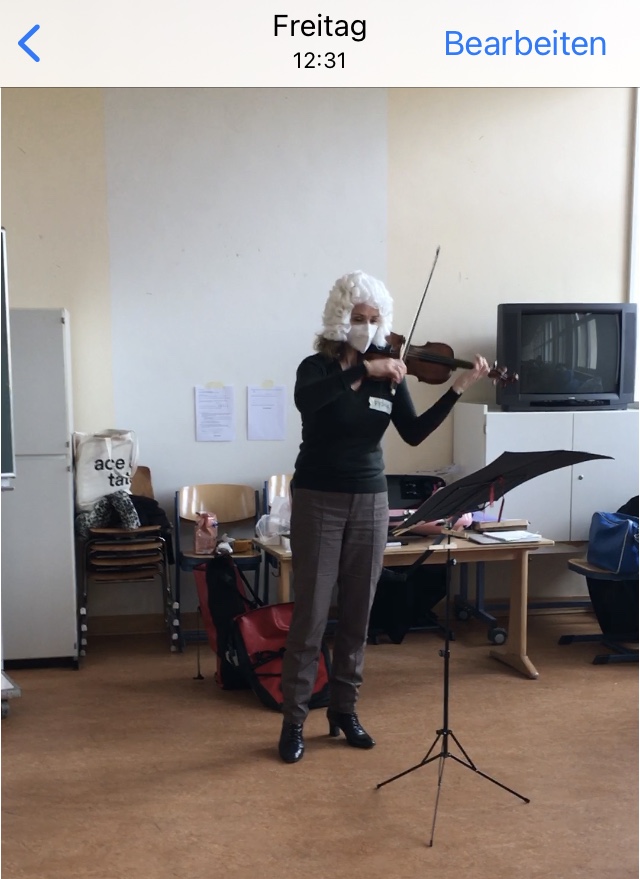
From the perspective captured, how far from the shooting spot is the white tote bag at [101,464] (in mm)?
4047

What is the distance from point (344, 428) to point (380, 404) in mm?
143

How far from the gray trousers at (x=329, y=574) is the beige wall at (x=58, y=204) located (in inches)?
82.2

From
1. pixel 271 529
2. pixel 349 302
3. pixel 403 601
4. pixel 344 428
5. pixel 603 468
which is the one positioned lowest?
pixel 403 601

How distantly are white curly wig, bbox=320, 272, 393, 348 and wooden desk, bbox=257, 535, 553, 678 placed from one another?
125 centimetres

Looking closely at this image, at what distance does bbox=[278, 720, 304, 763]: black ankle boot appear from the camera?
9.41 feet

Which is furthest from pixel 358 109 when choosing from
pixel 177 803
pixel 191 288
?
pixel 177 803

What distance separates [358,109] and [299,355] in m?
1.34

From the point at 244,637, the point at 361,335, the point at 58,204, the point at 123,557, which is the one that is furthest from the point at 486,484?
the point at 58,204

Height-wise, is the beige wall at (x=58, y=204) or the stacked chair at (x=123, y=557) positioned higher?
the beige wall at (x=58, y=204)

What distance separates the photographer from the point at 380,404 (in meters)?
2.75

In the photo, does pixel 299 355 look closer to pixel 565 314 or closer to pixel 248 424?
pixel 248 424

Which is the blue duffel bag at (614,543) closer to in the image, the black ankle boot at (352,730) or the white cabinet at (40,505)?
the black ankle boot at (352,730)

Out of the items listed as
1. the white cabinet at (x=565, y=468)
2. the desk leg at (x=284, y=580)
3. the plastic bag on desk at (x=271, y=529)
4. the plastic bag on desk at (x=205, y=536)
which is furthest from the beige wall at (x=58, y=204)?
the white cabinet at (x=565, y=468)

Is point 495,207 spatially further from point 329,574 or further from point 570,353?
point 329,574
